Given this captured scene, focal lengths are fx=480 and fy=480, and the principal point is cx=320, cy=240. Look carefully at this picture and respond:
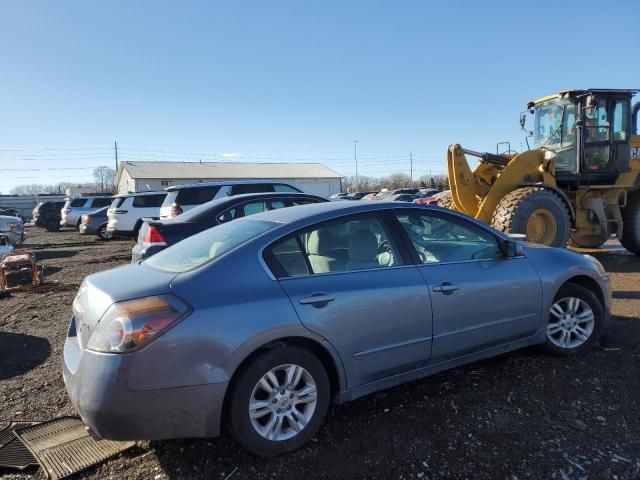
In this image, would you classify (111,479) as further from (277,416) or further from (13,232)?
(13,232)

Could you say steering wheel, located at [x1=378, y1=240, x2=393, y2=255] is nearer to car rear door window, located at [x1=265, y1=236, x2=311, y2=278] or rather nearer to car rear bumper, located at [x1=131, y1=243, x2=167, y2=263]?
car rear door window, located at [x1=265, y1=236, x2=311, y2=278]

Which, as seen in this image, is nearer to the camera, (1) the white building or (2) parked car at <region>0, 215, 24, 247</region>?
(2) parked car at <region>0, 215, 24, 247</region>

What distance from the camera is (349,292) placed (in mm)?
3117

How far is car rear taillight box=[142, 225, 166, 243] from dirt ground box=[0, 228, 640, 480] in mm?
1945

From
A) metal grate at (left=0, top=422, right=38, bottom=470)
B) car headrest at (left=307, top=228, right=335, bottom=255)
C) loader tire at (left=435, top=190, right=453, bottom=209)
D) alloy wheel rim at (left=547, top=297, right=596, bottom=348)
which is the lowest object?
metal grate at (left=0, top=422, right=38, bottom=470)

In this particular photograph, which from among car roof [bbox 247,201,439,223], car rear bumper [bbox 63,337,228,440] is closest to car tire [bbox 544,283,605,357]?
car roof [bbox 247,201,439,223]

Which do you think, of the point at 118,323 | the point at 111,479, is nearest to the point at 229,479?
the point at 111,479

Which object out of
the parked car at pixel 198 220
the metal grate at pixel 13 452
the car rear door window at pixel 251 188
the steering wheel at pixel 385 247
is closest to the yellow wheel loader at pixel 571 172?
the parked car at pixel 198 220

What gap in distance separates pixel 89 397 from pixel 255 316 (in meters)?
0.97

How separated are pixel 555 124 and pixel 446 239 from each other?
768 cm

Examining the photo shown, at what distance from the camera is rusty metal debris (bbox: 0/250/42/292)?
8867mm

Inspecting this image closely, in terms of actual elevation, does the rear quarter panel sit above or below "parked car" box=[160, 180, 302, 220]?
below

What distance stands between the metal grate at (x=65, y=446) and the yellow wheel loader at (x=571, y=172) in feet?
24.1

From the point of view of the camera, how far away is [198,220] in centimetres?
667
